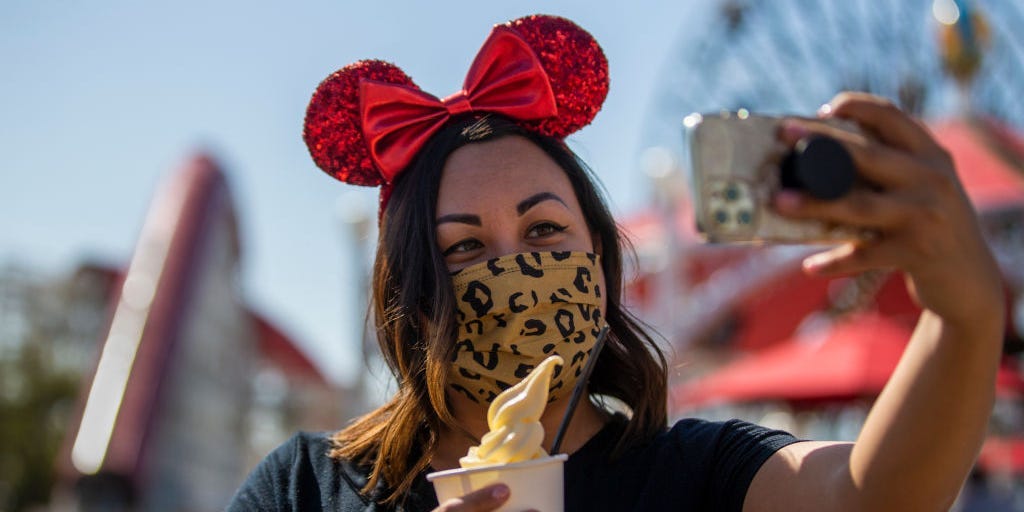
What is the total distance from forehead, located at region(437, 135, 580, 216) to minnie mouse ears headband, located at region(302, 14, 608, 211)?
0.09 metres

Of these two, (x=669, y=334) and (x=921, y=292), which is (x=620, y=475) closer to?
(x=921, y=292)

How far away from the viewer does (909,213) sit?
0.98 m

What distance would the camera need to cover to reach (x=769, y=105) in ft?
63.2

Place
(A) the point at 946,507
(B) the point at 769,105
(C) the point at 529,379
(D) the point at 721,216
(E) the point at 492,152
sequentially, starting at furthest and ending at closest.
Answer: (B) the point at 769,105, (E) the point at 492,152, (C) the point at 529,379, (A) the point at 946,507, (D) the point at 721,216

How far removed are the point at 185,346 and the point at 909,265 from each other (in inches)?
547

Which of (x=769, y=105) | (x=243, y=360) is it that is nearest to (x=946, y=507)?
(x=243, y=360)

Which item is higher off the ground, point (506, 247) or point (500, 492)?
point (506, 247)

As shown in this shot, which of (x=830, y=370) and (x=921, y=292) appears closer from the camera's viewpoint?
(x=921, y=292)

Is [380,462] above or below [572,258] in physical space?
below

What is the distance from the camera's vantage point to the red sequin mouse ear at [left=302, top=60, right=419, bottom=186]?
191cm

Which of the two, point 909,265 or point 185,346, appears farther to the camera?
point 185,346

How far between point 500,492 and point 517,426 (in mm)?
112

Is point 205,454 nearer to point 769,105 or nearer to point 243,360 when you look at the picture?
point 243,360

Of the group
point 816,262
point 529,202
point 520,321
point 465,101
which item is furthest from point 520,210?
point 816,262
